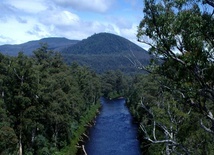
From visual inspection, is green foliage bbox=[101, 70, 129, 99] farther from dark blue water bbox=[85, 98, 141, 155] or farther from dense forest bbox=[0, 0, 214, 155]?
dark blue water bbox=[85, 98, 141, 155]

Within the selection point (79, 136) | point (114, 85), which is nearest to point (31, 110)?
point (79, 136)

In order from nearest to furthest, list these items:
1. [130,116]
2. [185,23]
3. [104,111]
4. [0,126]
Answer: [185,23] → [0,126] → [130,116] → [104,111]

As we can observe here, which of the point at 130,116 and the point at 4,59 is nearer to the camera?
the point at 4,59

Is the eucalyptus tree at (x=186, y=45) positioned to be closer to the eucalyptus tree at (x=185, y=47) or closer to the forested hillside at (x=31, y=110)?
the eucalyptus tree at (x=185, y=47)

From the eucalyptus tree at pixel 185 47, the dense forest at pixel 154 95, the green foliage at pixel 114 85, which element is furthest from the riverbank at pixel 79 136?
the green foliage at pixel 114 85

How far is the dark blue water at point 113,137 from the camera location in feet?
155

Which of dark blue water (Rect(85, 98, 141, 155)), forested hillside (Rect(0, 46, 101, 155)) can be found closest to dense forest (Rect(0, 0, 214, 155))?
forested hillside (Rect(0, 46, 101, 155))

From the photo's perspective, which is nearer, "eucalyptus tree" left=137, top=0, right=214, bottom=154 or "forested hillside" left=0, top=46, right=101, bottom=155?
"eucalyptus tree" left=137, top=0, right=214, bottom=154

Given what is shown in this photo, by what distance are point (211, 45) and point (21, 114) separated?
29440 millimetres

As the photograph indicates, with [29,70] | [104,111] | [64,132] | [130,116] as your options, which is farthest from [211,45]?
[104,111]

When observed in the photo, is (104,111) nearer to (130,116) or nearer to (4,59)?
(130,116)

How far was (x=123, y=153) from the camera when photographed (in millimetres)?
45656

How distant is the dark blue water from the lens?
4734 cm

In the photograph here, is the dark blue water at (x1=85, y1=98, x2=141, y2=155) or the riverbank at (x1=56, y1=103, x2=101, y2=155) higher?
→ the riverbank at (x1=56, y1=103, x2=101, y2=155)
